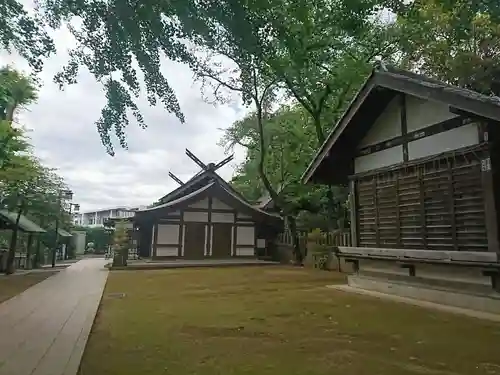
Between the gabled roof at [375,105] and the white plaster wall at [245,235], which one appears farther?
the white plaster wall at [245,235]

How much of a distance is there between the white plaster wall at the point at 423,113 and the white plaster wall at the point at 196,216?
14766mm

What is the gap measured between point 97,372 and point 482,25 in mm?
13278

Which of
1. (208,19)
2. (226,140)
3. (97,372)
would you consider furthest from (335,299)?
(226,140)

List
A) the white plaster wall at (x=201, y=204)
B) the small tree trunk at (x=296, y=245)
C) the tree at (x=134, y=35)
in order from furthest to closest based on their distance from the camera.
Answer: the white plaster wall at (x=201, y=204)
the small tree trunk at (x=296, y=245)
the tree at (x=134, y=35)

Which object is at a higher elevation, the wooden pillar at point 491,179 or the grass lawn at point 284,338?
the wooden pillar at point 491,179

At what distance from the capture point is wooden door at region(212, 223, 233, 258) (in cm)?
2173

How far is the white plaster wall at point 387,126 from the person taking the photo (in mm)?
8672

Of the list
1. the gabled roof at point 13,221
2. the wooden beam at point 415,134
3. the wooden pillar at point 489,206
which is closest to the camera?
the wooden pillar at point 489,206

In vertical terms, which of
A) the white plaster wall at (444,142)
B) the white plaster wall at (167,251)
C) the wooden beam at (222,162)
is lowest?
the white plaster wall at (167,251)

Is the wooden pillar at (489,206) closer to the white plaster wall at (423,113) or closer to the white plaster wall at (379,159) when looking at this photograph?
the white plaster wall at (423,113)

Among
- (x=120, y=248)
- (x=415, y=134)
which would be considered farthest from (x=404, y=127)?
(x=120, y=248)

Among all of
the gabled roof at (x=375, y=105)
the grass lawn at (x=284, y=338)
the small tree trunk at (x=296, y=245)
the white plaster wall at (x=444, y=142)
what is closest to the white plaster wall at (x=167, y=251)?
the small tree trunk at (x=296, y=245)

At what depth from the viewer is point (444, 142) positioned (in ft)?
23.9

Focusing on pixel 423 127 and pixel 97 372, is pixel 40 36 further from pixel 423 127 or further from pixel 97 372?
pixel 423 127
